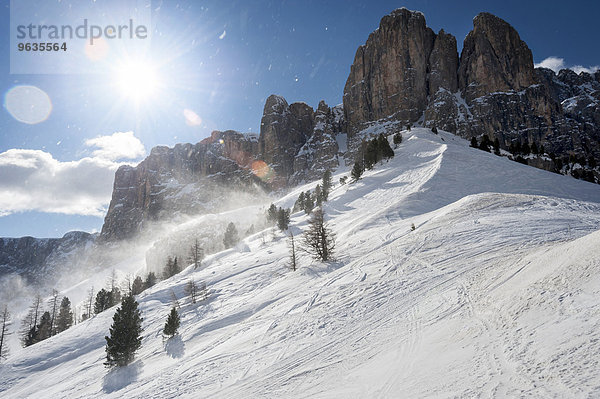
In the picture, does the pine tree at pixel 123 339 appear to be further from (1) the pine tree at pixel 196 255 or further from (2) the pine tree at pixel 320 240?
(1) the pine tree at pixel 196 255

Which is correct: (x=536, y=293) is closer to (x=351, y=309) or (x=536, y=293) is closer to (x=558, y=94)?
(x=351, y=309)

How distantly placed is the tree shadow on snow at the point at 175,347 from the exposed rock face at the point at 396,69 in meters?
156

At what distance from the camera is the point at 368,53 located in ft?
543

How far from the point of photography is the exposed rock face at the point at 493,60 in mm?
142250

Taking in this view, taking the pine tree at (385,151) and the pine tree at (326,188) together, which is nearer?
the pine tree at (326,188)

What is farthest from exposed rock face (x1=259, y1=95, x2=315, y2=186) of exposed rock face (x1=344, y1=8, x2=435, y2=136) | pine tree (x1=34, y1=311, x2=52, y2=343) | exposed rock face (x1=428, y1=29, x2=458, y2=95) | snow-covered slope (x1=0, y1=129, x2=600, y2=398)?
snow-covered slope (x1=0, y1=129, x2=600, y2=398)

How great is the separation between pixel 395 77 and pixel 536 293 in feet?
558

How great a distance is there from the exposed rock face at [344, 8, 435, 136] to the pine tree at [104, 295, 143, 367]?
6161 inches

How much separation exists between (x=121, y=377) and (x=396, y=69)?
17473 cm

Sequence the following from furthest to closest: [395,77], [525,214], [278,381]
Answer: [395,77] → [525,214] → [278,381]

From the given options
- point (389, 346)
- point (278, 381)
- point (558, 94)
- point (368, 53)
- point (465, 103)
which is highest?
point (368, 53)

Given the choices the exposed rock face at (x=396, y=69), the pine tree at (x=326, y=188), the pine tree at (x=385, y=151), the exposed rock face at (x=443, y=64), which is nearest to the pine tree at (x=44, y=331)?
the pine tree at (x=326, y=188)

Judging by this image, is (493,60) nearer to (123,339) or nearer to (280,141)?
(280,141)

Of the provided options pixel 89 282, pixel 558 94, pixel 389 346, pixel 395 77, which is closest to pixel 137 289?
pixel 389 346
